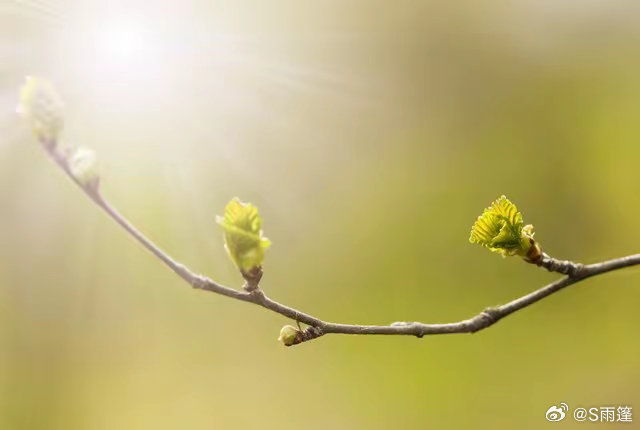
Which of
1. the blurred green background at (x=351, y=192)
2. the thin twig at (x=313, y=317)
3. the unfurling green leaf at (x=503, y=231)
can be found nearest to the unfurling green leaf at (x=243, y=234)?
the thin twig at (x=313, y=317)

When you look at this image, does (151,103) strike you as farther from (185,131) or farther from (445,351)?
(445,351)

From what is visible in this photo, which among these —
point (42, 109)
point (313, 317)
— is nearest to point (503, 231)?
point (313, 317)

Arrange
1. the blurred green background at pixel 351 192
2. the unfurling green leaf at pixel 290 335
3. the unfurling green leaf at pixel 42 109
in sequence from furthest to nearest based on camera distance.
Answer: the blurred green background at pixel 351 192
the unfurling green leaf at pixel 290 335
the unfurling green leaf at pixel 42 109

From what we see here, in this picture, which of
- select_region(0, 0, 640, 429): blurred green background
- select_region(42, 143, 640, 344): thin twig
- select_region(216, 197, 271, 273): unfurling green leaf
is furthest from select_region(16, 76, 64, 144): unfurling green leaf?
select_region(0, 0, 640, 429): blurred green background

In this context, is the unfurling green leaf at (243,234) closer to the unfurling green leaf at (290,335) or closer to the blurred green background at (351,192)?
the unfurling green leaf at (290,335)

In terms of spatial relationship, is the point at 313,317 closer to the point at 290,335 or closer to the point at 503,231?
the point at 290,335

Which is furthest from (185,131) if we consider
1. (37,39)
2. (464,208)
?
(464,208)

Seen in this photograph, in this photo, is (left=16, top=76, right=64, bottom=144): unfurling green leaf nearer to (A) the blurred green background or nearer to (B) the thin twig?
(B) the thin twig
